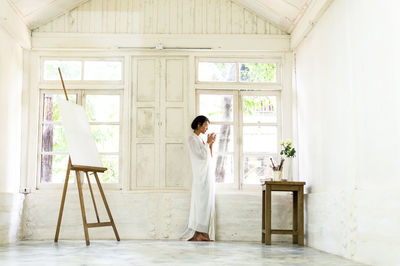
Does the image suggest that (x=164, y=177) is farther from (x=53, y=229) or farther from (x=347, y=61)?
(x=347, y=61)

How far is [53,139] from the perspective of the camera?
7.18 metres

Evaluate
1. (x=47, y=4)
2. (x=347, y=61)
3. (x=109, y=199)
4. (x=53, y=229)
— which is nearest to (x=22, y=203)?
(x=53, y=229)

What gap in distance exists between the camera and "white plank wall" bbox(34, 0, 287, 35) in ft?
23.9

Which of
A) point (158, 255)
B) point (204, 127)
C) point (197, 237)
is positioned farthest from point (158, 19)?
point (158, 255)

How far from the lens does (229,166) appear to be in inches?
283

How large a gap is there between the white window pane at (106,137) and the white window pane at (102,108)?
0.36 ft

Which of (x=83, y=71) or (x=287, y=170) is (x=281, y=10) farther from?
(x=83, y=71)

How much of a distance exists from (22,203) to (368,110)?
15.2 ft

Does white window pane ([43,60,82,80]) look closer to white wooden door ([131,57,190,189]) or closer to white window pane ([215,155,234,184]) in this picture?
white wooden door ([131,57,190,189])

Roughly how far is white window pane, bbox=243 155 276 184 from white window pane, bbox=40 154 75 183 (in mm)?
2360

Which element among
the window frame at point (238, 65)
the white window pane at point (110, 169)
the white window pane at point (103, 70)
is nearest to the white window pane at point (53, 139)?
the white window pane at point (110, 169)

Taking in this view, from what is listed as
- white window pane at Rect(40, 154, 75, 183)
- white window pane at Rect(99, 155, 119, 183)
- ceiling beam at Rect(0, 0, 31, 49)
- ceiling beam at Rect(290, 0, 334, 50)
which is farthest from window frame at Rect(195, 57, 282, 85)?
ceiling beam at Rect(0, 0, 31, 49)

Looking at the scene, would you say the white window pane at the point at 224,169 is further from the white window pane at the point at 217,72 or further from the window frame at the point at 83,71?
the window frame at the point at 83,71

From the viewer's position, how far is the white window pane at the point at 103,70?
23.9ft
